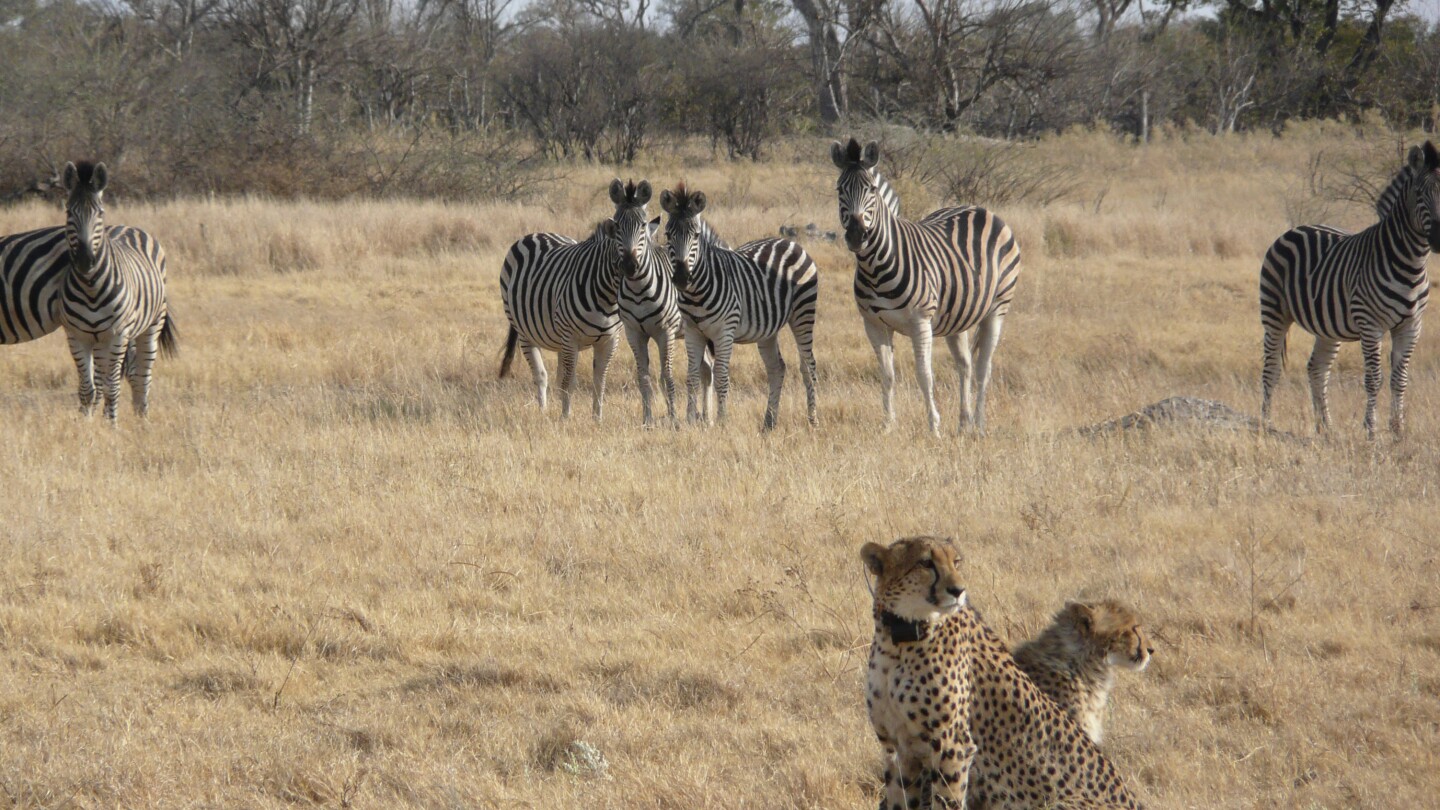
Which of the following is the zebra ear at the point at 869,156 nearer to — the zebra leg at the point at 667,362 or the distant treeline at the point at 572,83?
the zebra leg at the point at 667,362

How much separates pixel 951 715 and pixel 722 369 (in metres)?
6.87

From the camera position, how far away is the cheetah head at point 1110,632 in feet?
13.2

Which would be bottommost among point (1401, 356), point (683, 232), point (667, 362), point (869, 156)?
point (667, 362)

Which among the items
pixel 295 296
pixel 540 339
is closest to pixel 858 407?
pixel 540 339

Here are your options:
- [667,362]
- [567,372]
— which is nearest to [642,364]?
[667,362]

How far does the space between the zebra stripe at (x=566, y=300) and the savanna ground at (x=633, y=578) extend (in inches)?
18.6

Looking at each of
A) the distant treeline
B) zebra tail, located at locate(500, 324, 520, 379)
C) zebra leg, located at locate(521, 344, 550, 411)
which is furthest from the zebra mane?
the distant treeline

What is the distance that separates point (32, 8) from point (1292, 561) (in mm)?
40483

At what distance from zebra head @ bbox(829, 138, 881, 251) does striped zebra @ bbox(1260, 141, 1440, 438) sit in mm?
3275

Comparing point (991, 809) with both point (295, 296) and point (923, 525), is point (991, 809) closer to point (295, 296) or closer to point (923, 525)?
point (923, 525)

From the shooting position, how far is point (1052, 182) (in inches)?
1011

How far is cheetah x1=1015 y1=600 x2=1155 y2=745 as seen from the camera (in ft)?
13.4

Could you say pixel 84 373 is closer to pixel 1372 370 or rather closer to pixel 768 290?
pixel 768 290

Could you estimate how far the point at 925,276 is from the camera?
9.80 m
